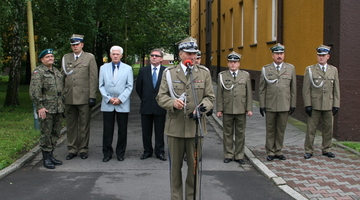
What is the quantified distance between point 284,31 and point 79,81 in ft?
26.4

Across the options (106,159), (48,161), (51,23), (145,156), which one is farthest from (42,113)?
(51,23)

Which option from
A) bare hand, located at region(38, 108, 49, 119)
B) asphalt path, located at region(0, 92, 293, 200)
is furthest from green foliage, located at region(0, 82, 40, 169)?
bare hand, located at region(38, 108, 49, 119)

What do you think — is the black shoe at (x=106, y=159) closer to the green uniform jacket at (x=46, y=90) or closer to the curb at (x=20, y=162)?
the green uniform jacket at (x=46, y=90)

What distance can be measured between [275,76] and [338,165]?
1822 mm

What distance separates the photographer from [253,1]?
61.1ft

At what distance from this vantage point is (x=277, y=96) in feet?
26.1

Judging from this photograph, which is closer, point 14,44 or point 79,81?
point 79,81

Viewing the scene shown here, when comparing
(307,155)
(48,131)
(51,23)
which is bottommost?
(307,155)

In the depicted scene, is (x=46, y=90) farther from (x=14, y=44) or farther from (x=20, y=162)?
(x=14, y=44)

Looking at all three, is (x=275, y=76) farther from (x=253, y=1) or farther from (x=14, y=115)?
(x=253, y=1)

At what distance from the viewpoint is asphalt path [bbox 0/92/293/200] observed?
6.06 m

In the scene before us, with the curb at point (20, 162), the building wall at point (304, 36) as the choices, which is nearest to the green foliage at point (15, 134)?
the curb at point (20, 162)

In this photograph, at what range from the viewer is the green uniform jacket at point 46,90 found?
24.7 ft

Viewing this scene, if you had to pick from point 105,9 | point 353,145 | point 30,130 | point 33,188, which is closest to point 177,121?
point 33,188
